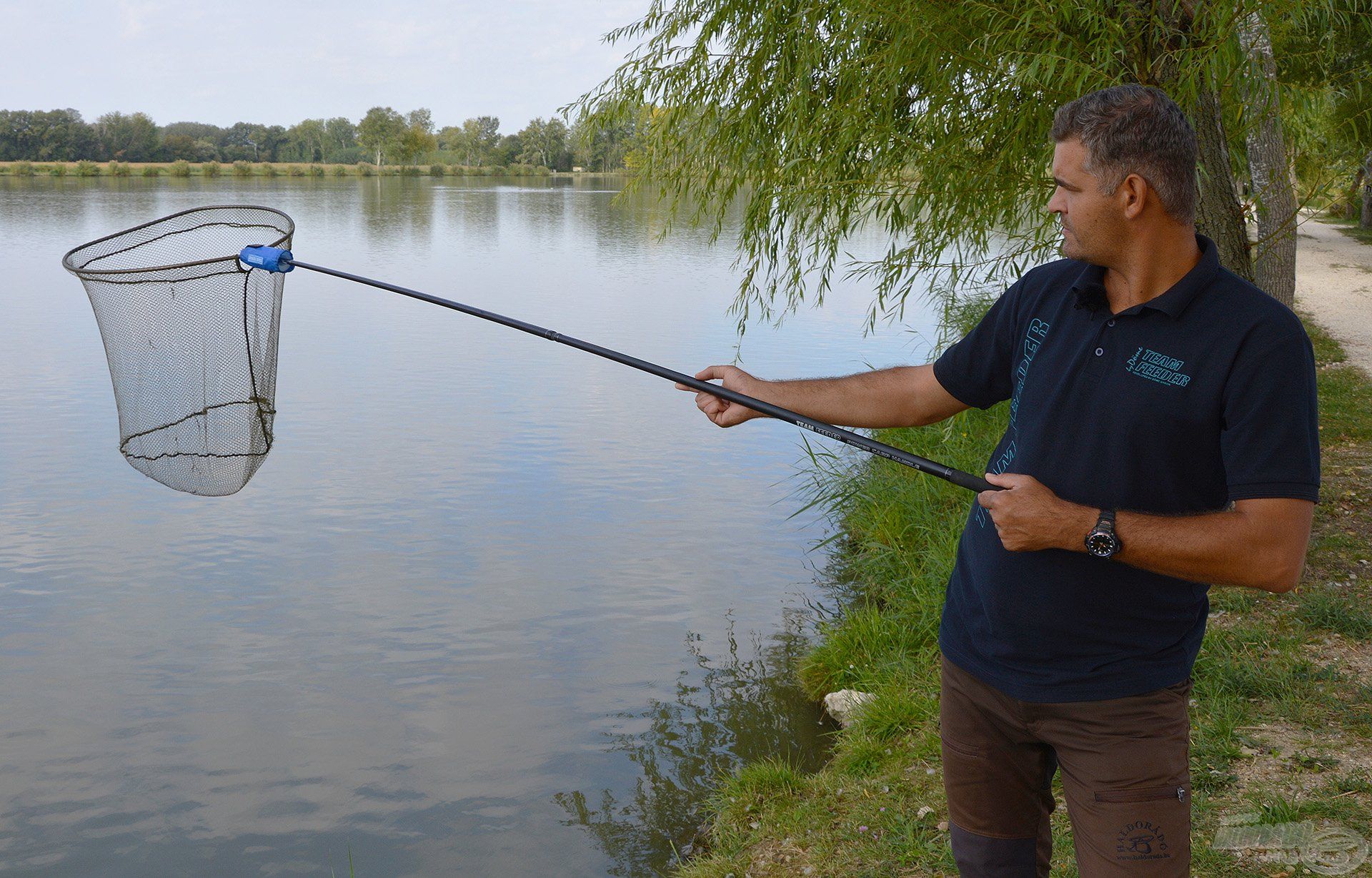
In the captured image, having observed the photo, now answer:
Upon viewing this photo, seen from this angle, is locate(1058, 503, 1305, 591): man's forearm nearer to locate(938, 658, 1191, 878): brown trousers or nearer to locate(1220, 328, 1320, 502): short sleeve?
locate(1220, 328, 1320, 502): short sleeve

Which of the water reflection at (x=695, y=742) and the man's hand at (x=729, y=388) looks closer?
the man's hand at (x=729, y=388)

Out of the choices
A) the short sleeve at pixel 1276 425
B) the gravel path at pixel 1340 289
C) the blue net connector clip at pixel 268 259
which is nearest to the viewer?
the short sleeve at pixel 1276 425

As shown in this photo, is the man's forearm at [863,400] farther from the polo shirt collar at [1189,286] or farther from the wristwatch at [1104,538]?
the wristwatch at [1104,538]

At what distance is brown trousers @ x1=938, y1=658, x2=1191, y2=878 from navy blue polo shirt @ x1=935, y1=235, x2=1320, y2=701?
0.04 m

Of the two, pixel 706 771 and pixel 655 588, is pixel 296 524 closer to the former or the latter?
pixel 655 588

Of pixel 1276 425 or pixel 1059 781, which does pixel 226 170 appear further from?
pixel 1276 425

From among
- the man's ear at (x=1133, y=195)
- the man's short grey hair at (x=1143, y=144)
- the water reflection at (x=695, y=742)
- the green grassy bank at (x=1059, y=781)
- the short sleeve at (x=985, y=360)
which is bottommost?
the water reflection at (x=695, y=742)

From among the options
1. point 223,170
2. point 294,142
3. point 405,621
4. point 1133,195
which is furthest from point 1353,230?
point 294,142

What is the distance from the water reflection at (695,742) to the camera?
4.57 meters

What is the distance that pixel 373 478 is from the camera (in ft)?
30.4

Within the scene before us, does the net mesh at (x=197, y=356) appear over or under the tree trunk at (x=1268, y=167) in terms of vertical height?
under

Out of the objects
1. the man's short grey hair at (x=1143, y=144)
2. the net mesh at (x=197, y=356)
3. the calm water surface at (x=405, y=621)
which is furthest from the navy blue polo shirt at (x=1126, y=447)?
the calm water surface at (x=405, y=621)

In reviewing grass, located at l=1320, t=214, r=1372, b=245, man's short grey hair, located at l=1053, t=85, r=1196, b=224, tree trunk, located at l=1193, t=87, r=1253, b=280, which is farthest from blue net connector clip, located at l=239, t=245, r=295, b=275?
grass, located at l=1320, t=214, r=1372, b=245

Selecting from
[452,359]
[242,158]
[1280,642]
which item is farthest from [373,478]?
[242,158]
